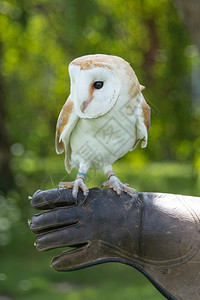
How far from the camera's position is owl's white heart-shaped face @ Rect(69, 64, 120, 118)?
1181 mm

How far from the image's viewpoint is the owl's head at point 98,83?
1.18m

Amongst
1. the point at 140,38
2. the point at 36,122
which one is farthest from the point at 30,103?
the point at 140,38

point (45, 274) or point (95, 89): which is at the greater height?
point (95, 89)

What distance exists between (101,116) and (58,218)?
0.30 metres

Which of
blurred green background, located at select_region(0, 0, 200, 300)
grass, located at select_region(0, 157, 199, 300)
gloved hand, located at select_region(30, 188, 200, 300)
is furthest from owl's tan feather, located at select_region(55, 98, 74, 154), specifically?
blurred green background, located at select_region(0, 0, 200, 300)

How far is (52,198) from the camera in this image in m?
1.29

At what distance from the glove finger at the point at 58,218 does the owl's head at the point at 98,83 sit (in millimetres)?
261

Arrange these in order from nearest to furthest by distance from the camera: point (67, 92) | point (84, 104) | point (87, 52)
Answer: point (84, 104) < point (87, 52) < point (67, 92)

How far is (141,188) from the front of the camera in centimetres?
602

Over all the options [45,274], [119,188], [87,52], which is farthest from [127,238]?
[45,274]

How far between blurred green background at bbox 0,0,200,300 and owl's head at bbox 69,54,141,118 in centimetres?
217

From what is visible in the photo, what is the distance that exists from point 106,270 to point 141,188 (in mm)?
1916

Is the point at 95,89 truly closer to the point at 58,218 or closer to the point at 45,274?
the point at 58,218

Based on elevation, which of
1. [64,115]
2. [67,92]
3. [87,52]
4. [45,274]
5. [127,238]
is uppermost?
[87,52]
